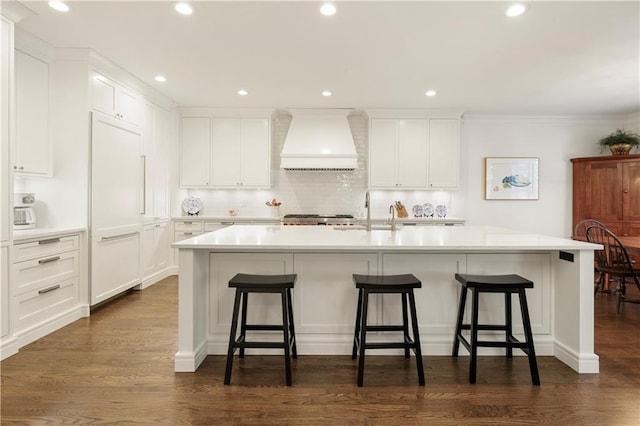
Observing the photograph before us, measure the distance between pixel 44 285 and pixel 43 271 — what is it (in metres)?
0.12

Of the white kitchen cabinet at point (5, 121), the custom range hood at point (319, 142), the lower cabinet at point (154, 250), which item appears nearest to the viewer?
the white kitchen cabinet at point (5, 121)

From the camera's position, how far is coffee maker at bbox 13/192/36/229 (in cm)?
317

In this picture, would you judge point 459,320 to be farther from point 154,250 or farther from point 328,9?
point 154,250

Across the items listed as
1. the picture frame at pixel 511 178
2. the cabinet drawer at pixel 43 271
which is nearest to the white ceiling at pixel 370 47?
the picture frame at pixel 511 178

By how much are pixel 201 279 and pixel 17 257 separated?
1.52m

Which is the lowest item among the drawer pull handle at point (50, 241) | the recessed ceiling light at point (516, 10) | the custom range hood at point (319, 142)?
the drawer pull handle at point (50, 241)

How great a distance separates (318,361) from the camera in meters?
2.54

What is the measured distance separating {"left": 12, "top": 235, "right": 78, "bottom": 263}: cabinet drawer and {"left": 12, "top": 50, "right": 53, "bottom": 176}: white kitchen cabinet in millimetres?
639

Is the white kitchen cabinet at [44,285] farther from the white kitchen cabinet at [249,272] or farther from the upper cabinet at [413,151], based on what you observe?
the upper cabinet at [413,151]

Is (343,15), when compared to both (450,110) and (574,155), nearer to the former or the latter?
(450,110)

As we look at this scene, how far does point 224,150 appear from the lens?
5652 mm

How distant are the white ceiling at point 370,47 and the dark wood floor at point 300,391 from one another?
2604 millimetres

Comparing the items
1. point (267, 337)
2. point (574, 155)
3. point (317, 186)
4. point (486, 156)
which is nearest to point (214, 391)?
point (267, 337)

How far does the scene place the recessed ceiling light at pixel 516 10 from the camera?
8.73 feet
